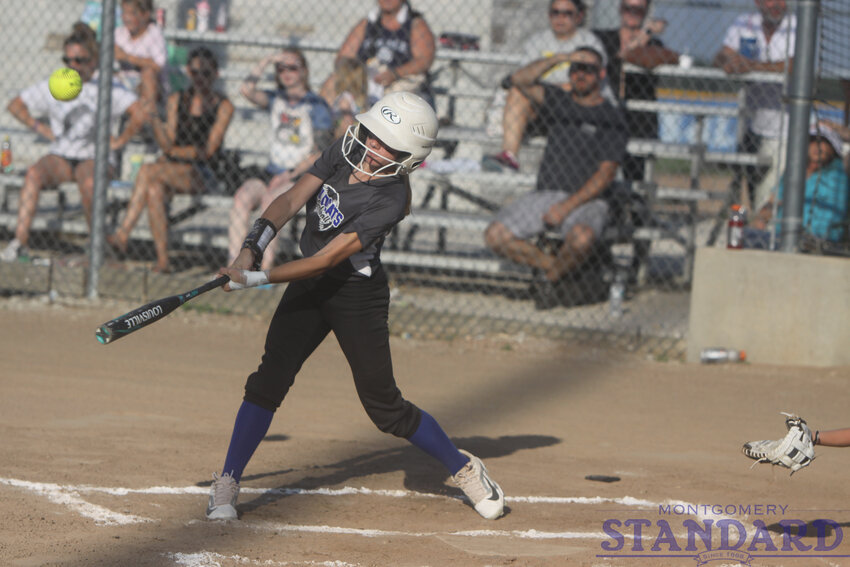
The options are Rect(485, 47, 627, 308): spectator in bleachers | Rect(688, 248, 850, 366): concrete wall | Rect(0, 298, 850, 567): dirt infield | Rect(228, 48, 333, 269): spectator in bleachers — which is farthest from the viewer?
Rect(228, 48, 333, 269): spectator in bleachers

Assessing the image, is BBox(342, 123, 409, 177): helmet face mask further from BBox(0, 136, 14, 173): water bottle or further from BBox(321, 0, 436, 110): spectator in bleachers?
BBox(0, 136, 14, 173): water bottle

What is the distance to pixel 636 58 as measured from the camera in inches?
341

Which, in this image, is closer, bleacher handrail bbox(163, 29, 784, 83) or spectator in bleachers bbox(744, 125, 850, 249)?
spectator in bleachers bbox(744, 125, 850, 249)

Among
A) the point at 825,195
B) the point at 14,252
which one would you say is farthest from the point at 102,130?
the point at 825,195

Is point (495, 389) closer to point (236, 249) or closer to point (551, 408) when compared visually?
point (551, 408)

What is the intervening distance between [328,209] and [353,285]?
31cm

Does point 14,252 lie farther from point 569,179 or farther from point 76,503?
point 76,503

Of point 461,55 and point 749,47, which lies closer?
point 749,47

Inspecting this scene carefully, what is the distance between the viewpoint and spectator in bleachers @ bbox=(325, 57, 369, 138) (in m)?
8.51

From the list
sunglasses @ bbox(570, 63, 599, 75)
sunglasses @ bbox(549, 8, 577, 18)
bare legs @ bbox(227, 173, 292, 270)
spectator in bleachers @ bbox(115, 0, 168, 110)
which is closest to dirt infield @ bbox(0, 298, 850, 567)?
bare legs @ bbox(227, 173, 292, 270)

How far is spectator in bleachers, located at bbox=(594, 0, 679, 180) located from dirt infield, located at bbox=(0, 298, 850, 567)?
2.34 m

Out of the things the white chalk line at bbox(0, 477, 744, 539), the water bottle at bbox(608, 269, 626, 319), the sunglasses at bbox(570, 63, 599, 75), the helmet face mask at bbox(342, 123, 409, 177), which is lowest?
the white chalk line at bbox(0, 477, 744, 539)

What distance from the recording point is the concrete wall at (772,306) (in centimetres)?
695

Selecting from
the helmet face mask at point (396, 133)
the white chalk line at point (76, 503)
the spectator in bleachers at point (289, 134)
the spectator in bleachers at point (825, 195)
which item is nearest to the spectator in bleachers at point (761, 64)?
the spectator in bleachers at point (825, 195)
